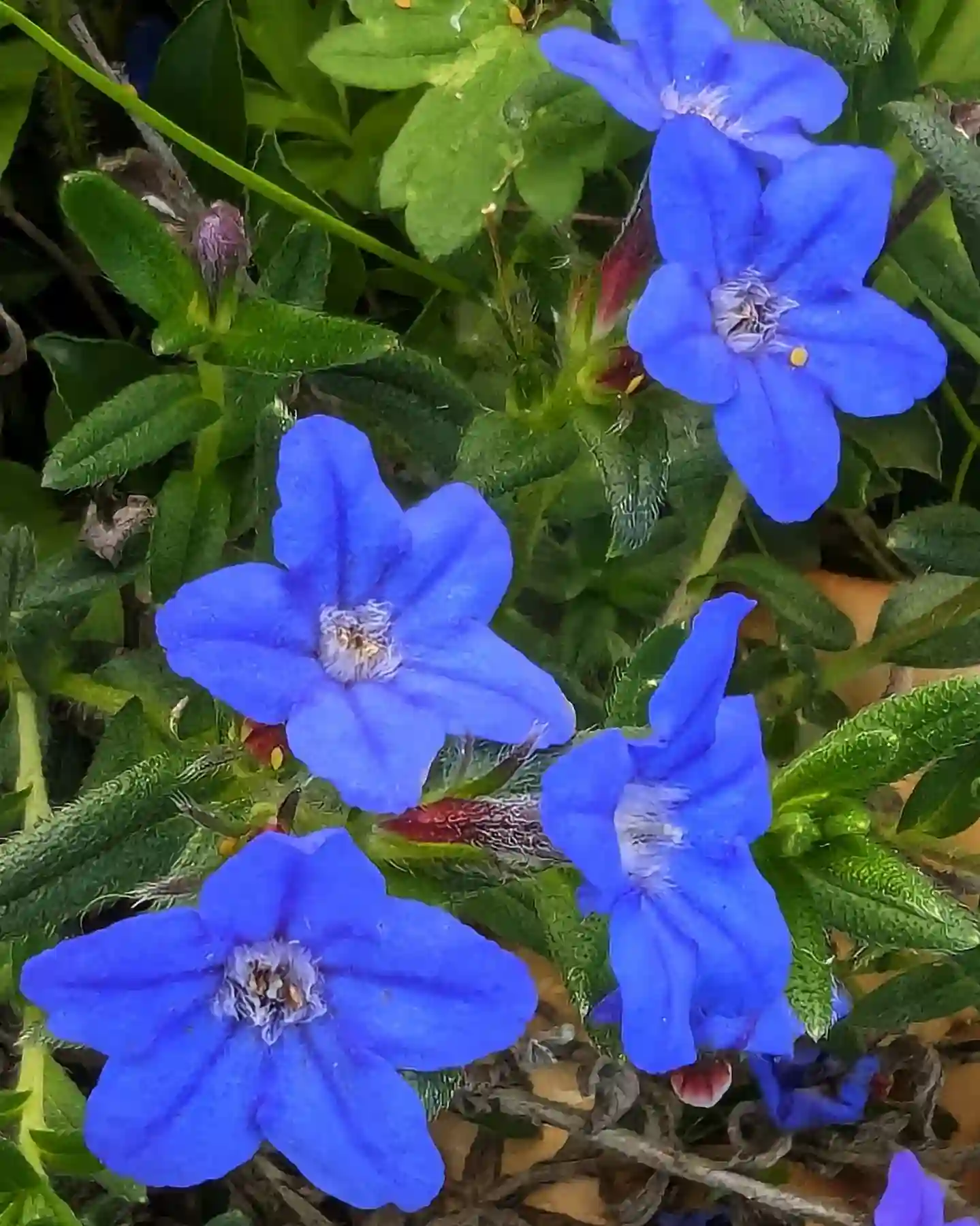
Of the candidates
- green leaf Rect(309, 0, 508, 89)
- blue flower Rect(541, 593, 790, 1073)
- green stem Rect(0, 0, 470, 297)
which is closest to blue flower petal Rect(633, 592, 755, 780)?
blue flower Rect(541, 593, 790, 1073)

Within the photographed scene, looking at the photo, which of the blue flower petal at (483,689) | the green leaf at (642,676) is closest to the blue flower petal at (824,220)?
the green leaf at (642,676)

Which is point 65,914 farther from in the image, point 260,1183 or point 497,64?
point 497,64

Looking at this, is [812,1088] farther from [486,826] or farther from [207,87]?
[207,87]

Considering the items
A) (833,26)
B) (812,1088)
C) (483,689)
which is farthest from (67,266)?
(812,1088)

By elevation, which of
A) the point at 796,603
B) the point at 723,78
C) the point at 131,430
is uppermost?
the point at 723,78

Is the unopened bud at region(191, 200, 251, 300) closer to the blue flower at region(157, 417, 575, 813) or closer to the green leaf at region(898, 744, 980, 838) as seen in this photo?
the blue flower at region(157, 417, 575, 813)

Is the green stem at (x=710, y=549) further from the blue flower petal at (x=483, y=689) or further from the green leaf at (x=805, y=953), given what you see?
→ the blue flower petal at (x=483, y=689)
